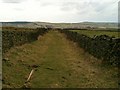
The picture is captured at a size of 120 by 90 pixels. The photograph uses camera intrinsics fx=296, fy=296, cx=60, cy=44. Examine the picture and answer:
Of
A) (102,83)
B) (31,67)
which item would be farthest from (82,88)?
(31,67)

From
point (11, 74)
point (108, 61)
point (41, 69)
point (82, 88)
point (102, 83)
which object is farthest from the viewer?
point (108, 61)

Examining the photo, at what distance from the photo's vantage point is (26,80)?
1661cm

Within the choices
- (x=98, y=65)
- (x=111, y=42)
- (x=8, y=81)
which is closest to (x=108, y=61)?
(x=98, y=65)

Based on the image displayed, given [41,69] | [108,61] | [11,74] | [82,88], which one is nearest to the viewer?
[82,88]

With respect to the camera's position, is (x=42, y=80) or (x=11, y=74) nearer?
(x=42, y=80)

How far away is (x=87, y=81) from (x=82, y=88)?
195 cm

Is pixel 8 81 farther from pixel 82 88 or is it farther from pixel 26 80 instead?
pixel 82 88

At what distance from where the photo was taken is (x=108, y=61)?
889 inches

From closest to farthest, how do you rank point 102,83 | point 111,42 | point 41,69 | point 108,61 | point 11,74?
1. point 102,83
2. point 11,74
3. point 41,69
4. point 108,61
5. point 111,42

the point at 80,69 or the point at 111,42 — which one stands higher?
the point at 111,42

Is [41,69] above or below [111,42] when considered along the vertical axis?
below

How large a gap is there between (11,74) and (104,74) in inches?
233

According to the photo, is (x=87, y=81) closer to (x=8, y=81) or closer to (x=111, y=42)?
(x=8, y=81)

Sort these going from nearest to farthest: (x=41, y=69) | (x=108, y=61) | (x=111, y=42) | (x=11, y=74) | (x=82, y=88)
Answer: (x=82, y=88), (x=11, y=74), (x=41, y=69), (x=108, y=61), (x=111, y=42)
